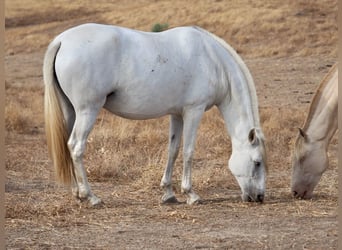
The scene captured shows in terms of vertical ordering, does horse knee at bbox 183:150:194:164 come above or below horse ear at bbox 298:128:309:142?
below

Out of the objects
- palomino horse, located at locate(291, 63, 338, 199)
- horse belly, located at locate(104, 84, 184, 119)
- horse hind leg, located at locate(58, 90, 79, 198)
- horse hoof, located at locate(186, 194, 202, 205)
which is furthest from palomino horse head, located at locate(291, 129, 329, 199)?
horse hind leg, located at locate(58, 90, 79, 198)

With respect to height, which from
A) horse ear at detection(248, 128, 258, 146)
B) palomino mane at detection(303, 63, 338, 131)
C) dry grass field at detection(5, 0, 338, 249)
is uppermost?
palomino mane at detection(303, 63, 338, 131)

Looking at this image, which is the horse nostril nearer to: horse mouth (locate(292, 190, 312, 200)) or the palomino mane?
horse mouth (locate(292, 190, 312, 200))

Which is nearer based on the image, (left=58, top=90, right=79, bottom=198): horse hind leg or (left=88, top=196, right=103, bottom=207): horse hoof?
(left=88, top=196, right=103, bottom=207): horse hoof

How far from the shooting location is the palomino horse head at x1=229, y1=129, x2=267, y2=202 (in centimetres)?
659

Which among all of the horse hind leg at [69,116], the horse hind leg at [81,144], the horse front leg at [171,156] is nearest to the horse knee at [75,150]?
the horse hind leg at [81,144]

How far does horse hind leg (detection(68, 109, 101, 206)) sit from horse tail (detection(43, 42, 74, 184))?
0.29 feet

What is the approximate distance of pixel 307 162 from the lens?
6.93 m

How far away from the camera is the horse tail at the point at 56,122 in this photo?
623 centimetres

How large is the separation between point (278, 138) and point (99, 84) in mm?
4503

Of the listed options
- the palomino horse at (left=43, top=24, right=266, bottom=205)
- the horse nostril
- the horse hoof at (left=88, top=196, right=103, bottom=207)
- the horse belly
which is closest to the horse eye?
the palomino horse at (left=43, top=24, right=266, bottom=205)

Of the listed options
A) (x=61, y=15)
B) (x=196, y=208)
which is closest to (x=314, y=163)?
(x=196, y=208)

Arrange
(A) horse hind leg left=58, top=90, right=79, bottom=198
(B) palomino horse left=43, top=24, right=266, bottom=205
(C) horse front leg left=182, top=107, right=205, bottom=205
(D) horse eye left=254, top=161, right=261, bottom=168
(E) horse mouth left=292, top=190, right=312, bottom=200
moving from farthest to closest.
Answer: (E) horse mouth left=292, top=190, right=312, bottom=200
(D) horse eye left=254, top=161, right=261, bottom=168
(C) horse front leg left=182, top=107, right=205, bottom=205
(A) horse hind leg left=58, top=90, right=79, bottom=198
(B) palomino horse left=43, top=24, right=266, bottom=205

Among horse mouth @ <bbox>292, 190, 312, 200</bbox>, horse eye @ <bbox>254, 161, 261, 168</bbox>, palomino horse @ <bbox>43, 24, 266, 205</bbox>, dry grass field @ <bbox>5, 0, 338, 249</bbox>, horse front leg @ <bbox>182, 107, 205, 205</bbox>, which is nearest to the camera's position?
dry grass field @ <bbox>5, 0, 338, 249</bbox>
